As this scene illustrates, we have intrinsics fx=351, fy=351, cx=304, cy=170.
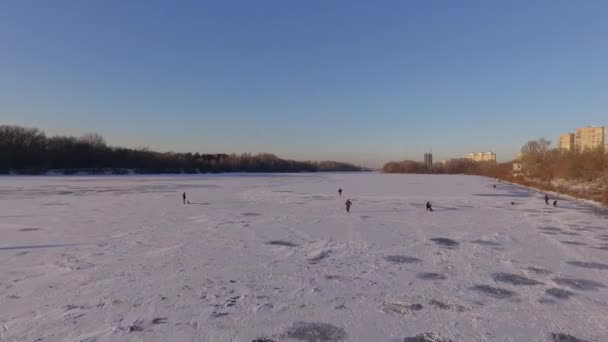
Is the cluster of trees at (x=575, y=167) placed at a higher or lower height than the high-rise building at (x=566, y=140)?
lower

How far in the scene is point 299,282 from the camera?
4875 mm

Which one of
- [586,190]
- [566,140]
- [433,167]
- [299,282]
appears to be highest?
[566,140]

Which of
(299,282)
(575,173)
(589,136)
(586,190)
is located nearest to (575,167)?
(575,173)

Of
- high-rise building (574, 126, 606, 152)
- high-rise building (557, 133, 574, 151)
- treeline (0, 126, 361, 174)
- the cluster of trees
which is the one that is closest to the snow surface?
the cluster of trees

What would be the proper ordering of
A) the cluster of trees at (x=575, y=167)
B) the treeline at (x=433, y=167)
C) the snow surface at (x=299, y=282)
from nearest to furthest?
the snow surface at (x=299, y=282), the cluster of trees at (x=575, y=167), the treeline at (x=433, y=167)

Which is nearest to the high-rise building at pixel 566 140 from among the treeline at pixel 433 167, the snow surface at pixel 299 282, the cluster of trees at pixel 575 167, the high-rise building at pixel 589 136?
the high-rise building at pixel 589 136

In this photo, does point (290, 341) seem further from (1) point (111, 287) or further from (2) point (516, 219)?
(2) point (516, 219)

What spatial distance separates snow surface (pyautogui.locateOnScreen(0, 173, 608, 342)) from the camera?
138 inches

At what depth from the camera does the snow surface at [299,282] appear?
3498 mm

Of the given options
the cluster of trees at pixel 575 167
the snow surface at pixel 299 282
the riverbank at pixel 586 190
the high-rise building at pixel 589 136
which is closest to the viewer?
the snow surface at pixel 299 282

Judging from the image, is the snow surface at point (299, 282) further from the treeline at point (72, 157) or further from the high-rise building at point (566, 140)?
the high-rise building at point (566, 140)

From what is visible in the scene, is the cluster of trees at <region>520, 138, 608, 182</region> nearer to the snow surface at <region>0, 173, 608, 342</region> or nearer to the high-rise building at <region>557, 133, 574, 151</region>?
the snow surface at <region>0, 173, 608, 342</region>

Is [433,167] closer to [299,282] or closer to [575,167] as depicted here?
[575,167]

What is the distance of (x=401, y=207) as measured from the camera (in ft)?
45.1
